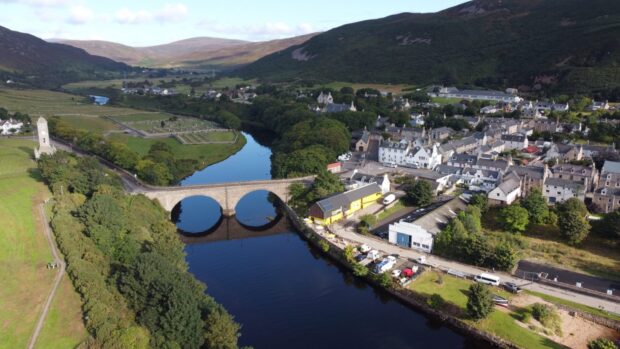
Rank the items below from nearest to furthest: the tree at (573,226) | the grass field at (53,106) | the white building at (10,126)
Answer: the tree at (573,226), the white building at (10,126), the grass field at (53,106)

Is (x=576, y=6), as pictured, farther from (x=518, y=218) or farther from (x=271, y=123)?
(x=518, y=218)

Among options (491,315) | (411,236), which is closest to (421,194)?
(411,236)

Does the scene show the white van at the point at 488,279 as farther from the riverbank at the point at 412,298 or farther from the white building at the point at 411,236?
the white building at the point at 411,236

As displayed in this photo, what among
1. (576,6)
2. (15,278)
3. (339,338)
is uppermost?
(576,6)

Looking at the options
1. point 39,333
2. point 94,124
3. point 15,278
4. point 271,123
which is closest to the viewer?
point 39,333

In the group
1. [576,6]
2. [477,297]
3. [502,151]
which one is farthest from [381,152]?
[576,6]

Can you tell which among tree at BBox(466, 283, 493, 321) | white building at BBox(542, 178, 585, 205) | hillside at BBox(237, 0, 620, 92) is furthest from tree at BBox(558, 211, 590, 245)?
hillside at BBox(237, 0, 620, 92)

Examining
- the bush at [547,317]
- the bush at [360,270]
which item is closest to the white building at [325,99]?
the bush at [360,270]

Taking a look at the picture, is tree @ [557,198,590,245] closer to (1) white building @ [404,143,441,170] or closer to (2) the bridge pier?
(1) white building @ [404,143,441,170]
